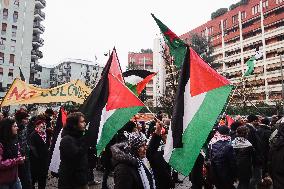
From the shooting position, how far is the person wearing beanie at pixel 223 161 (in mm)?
6359

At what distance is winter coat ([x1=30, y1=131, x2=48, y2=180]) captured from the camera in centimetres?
664

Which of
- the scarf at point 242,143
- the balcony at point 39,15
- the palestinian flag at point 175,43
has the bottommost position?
the scarf at point 242,143

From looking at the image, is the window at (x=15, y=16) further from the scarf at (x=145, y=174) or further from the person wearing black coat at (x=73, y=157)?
the scarf at (x=145, y=174)

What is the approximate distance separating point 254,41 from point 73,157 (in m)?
59.4

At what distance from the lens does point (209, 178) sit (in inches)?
268

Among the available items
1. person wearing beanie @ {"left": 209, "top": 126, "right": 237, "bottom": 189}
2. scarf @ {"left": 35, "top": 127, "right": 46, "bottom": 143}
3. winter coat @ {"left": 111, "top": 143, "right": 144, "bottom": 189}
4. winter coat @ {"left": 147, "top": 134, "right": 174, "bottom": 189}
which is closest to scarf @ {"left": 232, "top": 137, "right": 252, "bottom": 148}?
person wearing beanie @ {"left": 209, "top": 126, "right": 237, "bottom": 189}

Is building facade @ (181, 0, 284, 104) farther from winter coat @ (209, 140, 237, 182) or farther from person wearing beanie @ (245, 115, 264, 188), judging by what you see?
winter coat @ (209, 140, 237, 182)

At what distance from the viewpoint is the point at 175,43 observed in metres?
5.21

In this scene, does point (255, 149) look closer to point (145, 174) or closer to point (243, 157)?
point (243, 157)

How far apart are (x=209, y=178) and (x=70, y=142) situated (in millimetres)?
3373

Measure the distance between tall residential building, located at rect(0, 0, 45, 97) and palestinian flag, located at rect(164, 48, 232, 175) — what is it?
5475 cm

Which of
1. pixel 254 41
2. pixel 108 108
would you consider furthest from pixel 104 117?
pixel 254 41

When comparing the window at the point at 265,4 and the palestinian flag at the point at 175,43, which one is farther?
the window at the point at 265,4

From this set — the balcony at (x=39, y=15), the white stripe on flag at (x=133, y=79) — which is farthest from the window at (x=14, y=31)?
the white stripe on flag at (x=133, y=79)
